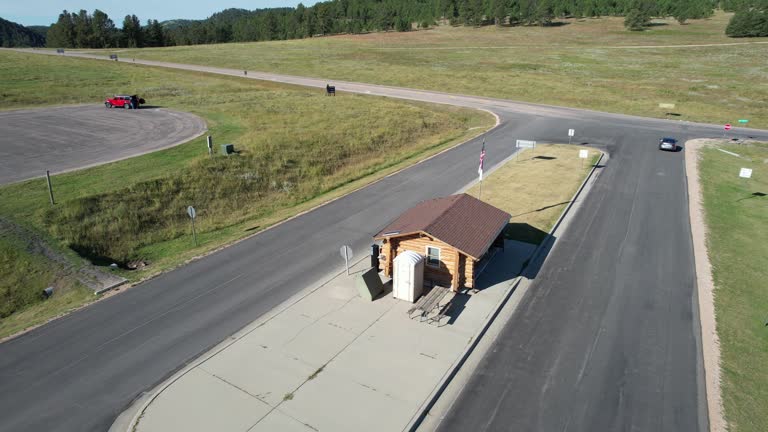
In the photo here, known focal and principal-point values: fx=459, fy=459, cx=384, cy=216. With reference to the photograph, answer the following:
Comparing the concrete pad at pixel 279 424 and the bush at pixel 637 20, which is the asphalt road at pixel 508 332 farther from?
the bush at pixel 637 20

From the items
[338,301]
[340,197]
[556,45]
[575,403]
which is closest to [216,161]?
[340,197]

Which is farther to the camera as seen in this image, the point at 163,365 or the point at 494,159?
the point at 494,159

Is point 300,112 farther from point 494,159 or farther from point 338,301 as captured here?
point 338,301

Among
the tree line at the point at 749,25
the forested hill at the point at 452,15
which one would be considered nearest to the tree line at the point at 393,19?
the forested hill at the point at 452,15

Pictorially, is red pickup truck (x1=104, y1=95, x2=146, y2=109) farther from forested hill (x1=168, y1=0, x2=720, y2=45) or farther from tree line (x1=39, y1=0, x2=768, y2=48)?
forested hill (x1=168, y1=0, x2=720, y2=45)

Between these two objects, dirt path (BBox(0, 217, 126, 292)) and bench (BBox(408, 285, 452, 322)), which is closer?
bench (BBox(408, 285, 452, 322))

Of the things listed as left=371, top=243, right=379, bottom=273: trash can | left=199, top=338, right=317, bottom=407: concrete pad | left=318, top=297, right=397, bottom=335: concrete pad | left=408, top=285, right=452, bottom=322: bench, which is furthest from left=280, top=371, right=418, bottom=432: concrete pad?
left=371, top=243, right=379, bottom=273: trash can
